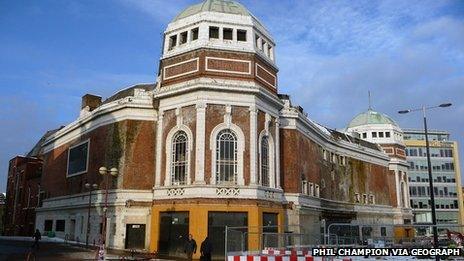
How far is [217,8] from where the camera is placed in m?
36.5

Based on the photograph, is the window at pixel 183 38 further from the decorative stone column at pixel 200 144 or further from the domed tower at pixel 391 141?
the domed tower at pixel 391 141

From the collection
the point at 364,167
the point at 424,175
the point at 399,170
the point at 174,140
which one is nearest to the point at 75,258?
the point at 174,140

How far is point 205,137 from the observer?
32.9 m

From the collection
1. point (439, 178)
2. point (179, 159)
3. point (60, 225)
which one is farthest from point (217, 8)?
point (439, 178)

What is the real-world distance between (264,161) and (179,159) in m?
6.38

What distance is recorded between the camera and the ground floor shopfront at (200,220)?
31.4 metres

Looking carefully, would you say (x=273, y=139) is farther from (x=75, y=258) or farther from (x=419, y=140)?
(x=419, y=140)

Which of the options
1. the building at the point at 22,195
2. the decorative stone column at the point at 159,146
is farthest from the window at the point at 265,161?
the building at the point at 22,195

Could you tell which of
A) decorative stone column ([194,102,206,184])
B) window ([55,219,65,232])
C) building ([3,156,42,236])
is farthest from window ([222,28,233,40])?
building ([3,156,42,236])

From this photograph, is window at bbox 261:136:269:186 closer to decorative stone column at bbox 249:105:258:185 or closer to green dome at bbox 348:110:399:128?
decorative stone column at bbox 249:105:258:185

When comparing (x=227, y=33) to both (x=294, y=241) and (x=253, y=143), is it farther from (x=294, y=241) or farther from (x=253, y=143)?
(x=294, y=241)

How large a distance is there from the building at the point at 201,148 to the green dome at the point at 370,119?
31169mm

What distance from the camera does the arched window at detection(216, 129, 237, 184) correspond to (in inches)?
1291

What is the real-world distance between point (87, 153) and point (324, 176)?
25.3m
